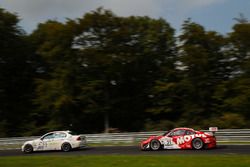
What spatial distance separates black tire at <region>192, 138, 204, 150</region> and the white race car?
6415 mm

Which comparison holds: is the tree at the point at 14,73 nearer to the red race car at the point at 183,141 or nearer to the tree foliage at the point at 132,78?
the tree foliage at the point at 132,78

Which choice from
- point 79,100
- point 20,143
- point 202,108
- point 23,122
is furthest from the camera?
point 23,122

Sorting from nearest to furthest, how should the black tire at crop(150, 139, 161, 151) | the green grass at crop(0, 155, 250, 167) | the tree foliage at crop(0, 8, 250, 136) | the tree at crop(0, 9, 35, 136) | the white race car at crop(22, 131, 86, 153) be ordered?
the green grass at crop(0, 155, 250, 167) < the black tire at crop(150, 139, 161, 151) < the white race car at crop(22, 131, 86, 153) < the tree foliage at crop(0, 8, 250, 136) < the tree at crop(0, 9, 35, 136)

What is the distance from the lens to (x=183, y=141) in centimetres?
2305

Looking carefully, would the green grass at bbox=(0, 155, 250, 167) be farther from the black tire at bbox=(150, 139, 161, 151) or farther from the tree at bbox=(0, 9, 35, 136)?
the tree at bbox=(0, 9, 35, 136)

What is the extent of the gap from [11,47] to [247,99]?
2600 cm

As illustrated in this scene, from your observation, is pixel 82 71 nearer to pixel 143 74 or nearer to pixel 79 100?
pixel 79 100

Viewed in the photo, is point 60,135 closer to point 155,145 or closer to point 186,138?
point 155,145

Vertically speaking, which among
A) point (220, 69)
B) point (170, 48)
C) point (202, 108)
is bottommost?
point (202, 108)

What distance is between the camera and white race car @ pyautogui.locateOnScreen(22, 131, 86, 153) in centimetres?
2544

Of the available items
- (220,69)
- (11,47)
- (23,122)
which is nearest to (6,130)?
(23,122)

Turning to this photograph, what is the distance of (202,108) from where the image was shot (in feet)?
139

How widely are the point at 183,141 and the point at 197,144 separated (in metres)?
0.84

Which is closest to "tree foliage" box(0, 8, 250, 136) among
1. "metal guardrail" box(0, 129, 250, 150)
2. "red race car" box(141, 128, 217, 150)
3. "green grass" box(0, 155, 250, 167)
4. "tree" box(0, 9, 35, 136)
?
"tree" box(0, 9, 35, 136)
